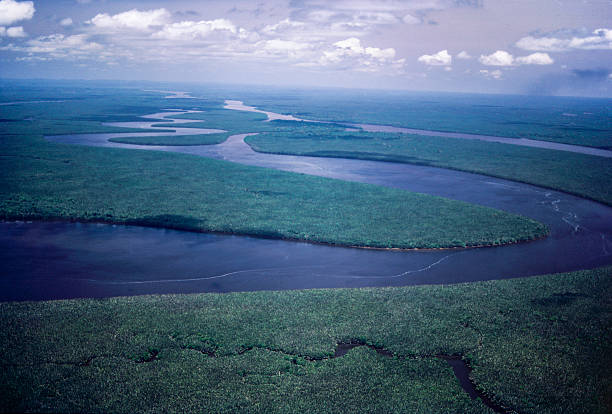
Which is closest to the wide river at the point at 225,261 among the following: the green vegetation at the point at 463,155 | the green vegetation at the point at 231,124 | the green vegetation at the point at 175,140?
the green vegetation at the point at 463,155

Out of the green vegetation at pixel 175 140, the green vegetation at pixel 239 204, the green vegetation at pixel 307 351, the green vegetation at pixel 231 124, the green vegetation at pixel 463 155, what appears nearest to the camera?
the green vegetation at pixel 307 351

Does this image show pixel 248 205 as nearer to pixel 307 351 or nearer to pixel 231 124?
pixel 307 351

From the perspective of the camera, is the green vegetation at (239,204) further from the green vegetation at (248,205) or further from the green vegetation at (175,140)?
the green vegetation at (175,140)

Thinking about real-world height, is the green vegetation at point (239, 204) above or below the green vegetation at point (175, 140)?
below

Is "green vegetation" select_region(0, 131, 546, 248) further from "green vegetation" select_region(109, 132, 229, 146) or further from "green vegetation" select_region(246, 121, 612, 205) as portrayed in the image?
"green vegetation" select_region(109, 132, 229, 146)

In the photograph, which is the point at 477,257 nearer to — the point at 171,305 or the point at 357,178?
the point at 171,305

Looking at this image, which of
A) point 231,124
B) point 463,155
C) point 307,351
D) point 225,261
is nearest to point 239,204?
point 225,261
